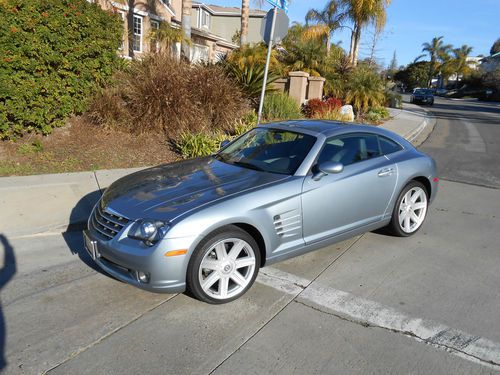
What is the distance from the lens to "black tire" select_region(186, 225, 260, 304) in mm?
3268

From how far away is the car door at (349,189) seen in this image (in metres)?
3.94

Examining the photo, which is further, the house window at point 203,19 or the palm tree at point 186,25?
the house window at point 203,19

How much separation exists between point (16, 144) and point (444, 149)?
10803 millimetres

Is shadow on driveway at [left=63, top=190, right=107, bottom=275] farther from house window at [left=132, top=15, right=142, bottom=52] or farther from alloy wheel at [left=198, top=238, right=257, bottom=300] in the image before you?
house window at [left=132, top=15, right=142, bottom=52]

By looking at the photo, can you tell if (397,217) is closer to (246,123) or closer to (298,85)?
(246,123)

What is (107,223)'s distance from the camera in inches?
140

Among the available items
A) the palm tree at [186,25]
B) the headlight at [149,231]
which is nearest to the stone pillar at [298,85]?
the palm tree at [186,25]

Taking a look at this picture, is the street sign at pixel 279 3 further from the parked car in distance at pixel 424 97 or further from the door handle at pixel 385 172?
the parked car in distance at pixel 424 97

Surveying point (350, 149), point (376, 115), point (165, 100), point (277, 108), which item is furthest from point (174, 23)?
point (350, 149)

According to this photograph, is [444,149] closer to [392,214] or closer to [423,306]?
[392,214]

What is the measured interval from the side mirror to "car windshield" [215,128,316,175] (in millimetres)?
208

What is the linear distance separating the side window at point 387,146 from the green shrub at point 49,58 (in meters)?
6.14

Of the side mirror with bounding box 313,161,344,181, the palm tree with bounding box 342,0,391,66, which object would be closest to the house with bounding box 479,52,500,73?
the palm tree with bounding box 342,0,391,66

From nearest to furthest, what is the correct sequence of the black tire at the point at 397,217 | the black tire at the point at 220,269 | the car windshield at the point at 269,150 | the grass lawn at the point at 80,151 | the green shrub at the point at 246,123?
the black tire at the point at 220,269 → the car windshield at the point at 269,150 → the black tire at the point at 397,217 → the grass lawn at the point at 80,151 → the green shrub at the point at 246,123
